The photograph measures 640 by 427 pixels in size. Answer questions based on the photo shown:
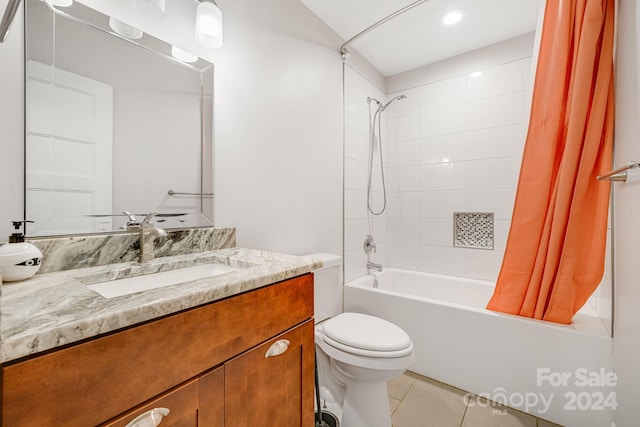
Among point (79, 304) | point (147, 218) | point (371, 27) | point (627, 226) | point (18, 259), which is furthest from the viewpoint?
point (371, 27)

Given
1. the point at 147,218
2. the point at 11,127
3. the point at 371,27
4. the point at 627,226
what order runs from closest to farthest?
the point at 11,127 < the point at 147,218 < the point at 627,226 < the point at 371,27

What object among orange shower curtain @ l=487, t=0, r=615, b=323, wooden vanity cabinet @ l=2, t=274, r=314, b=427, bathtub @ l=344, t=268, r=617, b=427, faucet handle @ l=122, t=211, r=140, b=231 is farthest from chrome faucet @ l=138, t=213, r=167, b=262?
orange shower curtain @ l=487, t=0, r=615, b=323

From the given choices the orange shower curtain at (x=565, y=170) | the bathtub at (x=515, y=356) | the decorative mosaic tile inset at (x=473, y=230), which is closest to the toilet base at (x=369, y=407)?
the bathtub at (x=515, y=356)

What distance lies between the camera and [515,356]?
1529 mm

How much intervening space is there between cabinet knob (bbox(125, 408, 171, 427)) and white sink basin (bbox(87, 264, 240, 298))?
335 millimetres

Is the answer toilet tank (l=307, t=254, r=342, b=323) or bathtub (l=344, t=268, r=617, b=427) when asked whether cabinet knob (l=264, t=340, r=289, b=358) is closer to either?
toilet tank (l=307, t=254, r=342, b=323)

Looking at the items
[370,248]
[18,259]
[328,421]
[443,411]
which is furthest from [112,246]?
[370,248]

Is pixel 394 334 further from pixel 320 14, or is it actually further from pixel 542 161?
pixel 320 14

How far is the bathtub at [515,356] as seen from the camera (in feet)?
4.47

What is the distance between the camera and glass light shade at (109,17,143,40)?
1.01 m

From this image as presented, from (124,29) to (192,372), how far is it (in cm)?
119

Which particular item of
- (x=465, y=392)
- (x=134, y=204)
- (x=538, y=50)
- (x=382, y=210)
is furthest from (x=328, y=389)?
(x=538, y=50)

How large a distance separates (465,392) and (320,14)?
2.58 meters

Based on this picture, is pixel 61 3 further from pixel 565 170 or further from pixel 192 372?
pixel 565 170
